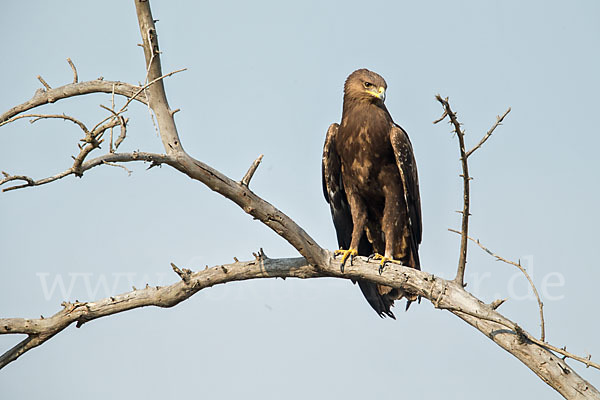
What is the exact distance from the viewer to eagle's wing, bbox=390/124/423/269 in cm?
609

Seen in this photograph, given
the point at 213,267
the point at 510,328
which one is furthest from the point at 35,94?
the point at 510,328

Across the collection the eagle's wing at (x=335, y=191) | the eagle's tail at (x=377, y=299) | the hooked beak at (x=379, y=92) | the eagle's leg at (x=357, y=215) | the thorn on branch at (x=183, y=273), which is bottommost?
the thorn on branch at (x=183, y=273)

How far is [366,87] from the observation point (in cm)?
641

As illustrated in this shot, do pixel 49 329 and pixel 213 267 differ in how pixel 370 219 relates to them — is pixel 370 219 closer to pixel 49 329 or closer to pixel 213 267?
pixel 213 267

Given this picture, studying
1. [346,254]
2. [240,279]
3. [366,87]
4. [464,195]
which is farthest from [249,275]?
[366,87]

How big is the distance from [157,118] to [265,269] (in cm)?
133

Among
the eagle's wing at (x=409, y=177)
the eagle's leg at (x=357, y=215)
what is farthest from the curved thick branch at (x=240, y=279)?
the eagle's wing at (x=409, y=177)

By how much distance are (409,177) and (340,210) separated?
31.7 inches

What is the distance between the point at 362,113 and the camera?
6.28 meters

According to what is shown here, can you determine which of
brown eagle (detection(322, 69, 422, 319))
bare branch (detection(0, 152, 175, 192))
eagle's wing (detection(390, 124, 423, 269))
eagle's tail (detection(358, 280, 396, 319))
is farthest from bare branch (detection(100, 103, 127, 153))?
eagle's tail (detection(358, 280, 396, 319))

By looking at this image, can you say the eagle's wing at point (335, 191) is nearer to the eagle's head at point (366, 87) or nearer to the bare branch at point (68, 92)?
the eagle's head at point (366, 87)

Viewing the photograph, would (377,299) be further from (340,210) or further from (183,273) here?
(183,273)

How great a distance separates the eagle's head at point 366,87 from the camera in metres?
6.32

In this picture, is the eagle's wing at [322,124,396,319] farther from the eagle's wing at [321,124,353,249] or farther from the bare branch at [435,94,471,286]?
the bare branch at [435,94,471,286]
